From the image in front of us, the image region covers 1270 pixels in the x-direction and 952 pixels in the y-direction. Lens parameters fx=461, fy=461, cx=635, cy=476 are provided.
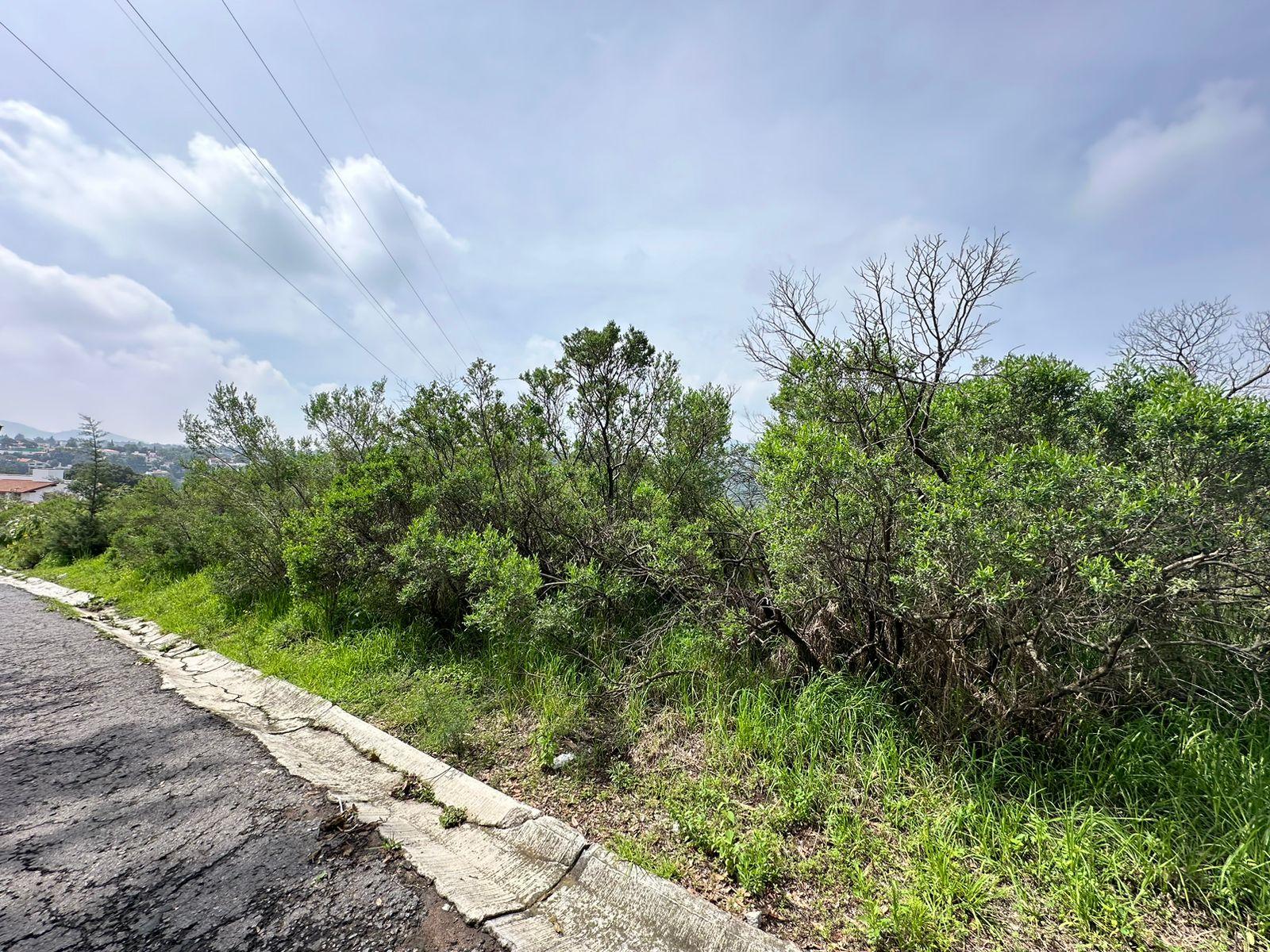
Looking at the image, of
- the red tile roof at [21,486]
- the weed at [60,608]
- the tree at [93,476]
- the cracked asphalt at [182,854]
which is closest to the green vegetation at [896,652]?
the cracked asphalt at [182,854]

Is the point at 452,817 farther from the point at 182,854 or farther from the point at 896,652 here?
the point at 896,652

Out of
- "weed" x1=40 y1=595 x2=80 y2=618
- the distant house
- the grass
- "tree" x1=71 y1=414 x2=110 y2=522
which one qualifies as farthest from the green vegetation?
the distant house

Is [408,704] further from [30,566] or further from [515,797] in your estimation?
[30,566]

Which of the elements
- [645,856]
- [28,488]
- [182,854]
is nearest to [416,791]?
[182,854]

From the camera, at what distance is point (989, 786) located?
2389 millimetres

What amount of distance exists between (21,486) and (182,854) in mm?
66844

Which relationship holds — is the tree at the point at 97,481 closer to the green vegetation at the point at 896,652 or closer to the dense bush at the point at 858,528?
the dense bush at the point at 858,528

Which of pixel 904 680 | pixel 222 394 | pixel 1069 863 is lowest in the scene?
pixel 1069 863

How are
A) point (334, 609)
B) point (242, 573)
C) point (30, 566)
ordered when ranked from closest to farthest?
point (334, 609), point (242, 573), point (30, 566)

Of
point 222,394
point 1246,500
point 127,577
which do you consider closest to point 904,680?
point 1246,500

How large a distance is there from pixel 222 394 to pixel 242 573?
3086 millimetres

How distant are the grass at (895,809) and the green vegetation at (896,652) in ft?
0.05

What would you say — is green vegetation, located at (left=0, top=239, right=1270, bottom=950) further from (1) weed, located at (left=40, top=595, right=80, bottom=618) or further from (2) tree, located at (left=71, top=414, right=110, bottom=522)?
(2) tree, located at (left=71, top=414, right=110, bottom=522)

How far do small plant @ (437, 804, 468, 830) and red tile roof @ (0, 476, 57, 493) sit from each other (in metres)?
60.1
